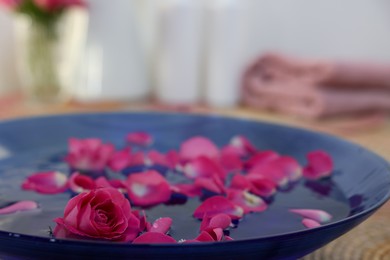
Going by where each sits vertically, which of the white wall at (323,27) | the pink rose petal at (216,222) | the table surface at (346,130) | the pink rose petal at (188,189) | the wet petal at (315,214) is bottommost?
the table surface at (346,130)

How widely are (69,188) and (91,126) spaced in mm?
197

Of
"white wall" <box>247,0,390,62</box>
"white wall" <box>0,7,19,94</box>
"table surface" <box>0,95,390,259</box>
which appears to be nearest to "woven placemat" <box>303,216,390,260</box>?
"table surface" <box>0,95,390,259</box>

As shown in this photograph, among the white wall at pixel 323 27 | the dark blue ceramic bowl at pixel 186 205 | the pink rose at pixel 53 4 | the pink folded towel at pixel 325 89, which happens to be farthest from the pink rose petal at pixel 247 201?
the white wall at pixel 323 27

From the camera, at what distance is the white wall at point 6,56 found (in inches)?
46.5

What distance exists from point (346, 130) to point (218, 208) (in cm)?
51

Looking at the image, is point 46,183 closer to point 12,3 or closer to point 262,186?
point 262,186

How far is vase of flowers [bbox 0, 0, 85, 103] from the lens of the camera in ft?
3.35

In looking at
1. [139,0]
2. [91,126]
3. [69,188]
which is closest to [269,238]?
[69,188]

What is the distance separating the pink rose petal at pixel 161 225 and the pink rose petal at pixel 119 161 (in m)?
0.17

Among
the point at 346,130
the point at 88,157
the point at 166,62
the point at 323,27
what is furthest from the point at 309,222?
the point at 323,27

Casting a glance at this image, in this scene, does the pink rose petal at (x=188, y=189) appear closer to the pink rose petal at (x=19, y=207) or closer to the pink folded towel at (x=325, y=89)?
the pink rose petal at (x=19, y=207)

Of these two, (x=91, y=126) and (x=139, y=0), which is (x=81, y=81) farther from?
(x=91, y=126)

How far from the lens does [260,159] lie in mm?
507

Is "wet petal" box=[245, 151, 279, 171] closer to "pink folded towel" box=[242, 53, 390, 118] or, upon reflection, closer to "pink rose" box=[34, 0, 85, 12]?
"pink folded towel" box=[242, 53, 390, 118]
